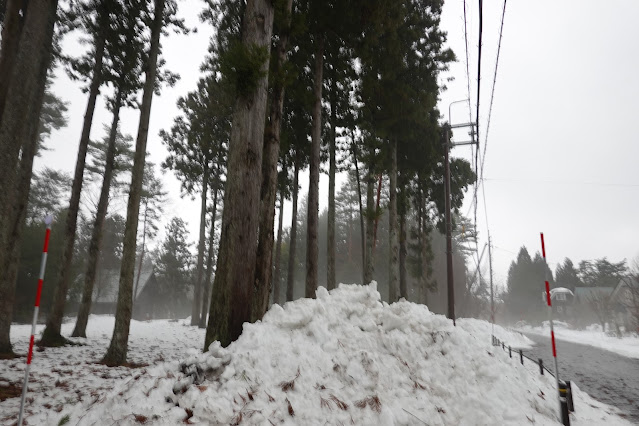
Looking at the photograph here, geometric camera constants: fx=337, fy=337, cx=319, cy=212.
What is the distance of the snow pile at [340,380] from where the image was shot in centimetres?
306

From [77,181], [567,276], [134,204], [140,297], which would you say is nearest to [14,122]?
[134,204]

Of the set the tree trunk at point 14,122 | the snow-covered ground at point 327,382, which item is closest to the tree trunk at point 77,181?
the tree trunk at point 14,122

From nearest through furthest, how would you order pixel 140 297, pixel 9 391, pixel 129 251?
pixel 9 391 < pixel 129 251 < pixel 140 297

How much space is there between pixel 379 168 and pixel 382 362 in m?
12.3

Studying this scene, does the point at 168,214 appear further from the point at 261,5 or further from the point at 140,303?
the point at 261,5

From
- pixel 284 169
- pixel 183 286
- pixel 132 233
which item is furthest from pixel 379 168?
pixel 183 286

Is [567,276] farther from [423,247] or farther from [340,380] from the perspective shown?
[340,380]

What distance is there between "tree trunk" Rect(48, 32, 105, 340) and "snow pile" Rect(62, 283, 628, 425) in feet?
29.0

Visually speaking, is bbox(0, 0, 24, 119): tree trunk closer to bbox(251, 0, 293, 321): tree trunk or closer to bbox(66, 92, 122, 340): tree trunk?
bbox(251, 0, 293, 321): tree trunk

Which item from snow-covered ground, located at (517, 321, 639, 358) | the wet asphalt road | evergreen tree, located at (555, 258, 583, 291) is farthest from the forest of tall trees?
evergreen tree, located at (555, 258, 583, 291)

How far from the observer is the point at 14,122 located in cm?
705

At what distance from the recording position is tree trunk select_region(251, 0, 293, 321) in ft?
17.5

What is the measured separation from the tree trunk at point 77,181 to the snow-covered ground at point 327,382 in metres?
4.54

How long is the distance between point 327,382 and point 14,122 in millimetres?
8191
